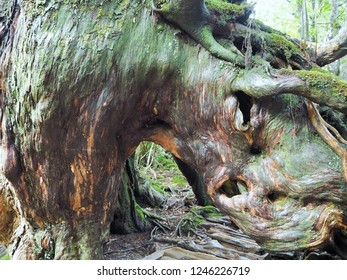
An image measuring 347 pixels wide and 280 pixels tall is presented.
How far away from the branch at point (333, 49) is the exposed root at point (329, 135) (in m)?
1.14

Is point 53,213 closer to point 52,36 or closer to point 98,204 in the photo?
point 98,204

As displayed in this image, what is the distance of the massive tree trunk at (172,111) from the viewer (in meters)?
2.80

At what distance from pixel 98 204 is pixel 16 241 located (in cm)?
126

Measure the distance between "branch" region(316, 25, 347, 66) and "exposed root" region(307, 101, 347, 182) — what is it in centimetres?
114

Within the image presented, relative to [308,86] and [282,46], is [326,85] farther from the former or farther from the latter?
[282,46]

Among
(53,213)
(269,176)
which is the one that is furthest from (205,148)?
(53,213)

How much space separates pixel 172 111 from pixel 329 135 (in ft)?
4.81

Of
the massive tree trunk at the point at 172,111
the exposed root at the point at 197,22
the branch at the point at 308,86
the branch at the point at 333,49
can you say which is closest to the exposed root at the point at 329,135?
the massive tree trunk at the point at 172,111

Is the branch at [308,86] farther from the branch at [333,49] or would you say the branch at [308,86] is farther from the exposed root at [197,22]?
the branch at [333,49]

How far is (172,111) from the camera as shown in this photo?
3.36 m

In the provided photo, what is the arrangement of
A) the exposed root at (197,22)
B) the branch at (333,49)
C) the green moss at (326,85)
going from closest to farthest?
1. the green moss at (326,85)
2. the exposed root at (197,22)
3. the branch at (333,49)

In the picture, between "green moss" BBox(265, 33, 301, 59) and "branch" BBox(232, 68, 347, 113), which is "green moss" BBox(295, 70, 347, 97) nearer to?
"branch" BBox(232, 68, 347, 113)

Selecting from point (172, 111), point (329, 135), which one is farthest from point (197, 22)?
point (329, 135)

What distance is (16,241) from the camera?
3.98m
